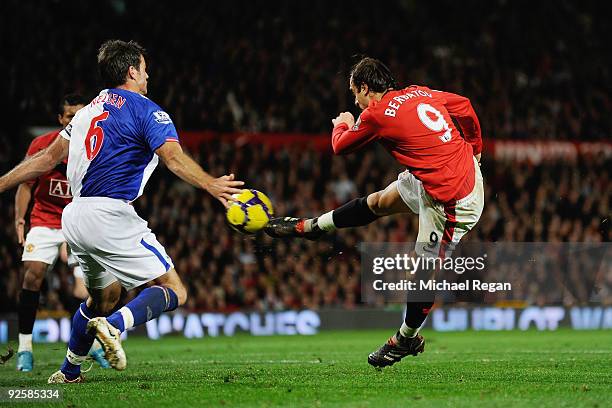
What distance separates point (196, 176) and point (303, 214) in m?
11.3

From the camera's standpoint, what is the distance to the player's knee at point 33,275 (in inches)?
347

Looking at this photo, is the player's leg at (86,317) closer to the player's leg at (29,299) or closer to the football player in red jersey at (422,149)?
the player's leg at (29,299)

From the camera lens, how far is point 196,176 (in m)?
5.58

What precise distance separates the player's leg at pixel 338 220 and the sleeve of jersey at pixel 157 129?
2.34 meters

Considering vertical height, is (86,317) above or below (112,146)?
below

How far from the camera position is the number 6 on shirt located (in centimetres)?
609

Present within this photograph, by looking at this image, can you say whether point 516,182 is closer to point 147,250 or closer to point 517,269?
point 517,269

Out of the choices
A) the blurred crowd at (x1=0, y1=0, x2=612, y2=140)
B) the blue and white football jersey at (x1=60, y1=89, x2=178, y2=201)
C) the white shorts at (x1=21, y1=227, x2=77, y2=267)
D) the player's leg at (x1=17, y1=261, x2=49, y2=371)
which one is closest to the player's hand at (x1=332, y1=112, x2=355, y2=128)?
the blue and white football jersey at (x1=60, y1=89, x2=178, y2=201)

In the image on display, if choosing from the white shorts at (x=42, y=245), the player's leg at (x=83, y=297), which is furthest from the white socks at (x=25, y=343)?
the white shorts at (x=42, y=245)

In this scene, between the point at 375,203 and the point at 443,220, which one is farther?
the point at 375,203

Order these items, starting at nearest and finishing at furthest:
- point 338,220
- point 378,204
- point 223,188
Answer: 1. point 223,188
2. point 378,204
3. point 338,220

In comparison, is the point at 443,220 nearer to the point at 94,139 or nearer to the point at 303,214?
the point at 94,139

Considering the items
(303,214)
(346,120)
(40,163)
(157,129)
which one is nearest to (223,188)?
(157,129)

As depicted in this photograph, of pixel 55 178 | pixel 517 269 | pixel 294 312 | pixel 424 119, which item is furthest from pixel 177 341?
pixel 424 119
